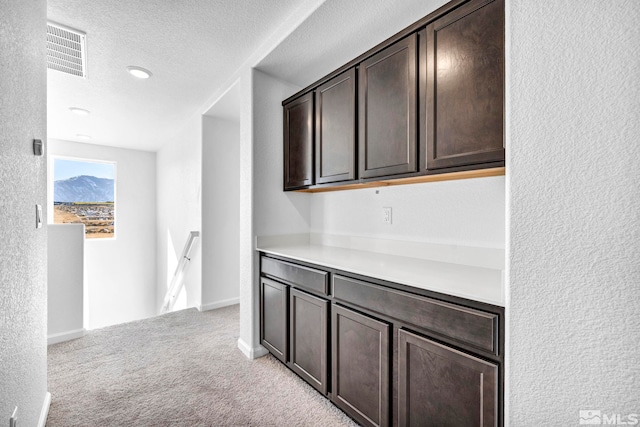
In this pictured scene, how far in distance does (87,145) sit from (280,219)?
14.6 ft

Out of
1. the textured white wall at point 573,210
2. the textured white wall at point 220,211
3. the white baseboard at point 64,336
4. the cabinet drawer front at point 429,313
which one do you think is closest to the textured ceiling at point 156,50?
the textured white wall at point 220,211

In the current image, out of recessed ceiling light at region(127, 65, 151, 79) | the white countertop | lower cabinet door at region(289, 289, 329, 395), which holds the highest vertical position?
recessed ceiling light at region(127, 65, 151, 79)

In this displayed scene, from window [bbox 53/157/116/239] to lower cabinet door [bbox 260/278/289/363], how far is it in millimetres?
4325

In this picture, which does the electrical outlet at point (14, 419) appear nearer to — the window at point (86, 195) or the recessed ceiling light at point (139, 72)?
the recessed ceiling light at point (139, 72)

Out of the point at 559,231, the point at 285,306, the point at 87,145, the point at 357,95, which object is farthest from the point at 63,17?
the point at 87,145

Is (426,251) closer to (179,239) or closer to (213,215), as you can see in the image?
(213,215)

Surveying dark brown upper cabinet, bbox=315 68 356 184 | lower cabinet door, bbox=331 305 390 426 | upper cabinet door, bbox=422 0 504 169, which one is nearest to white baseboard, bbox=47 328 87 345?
lower cabinet door, bbox=331 305 390 426

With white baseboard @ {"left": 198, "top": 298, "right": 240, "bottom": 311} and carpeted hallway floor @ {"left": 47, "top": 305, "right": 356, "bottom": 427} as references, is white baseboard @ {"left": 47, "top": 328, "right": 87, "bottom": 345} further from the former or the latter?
white baseboard @ {"left": 198, "top": 298, "right": 240, "bottom": 311}

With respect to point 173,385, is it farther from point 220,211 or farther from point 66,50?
point 66,50

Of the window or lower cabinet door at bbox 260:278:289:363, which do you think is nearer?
lower cabinet door at bbox 260:278:289:363

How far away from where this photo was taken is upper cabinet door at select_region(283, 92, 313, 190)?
7.58ft

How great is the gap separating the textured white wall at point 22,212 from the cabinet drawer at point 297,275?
1295 mm

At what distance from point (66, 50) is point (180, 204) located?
248 centimetres

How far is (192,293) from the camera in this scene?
13.0 feet
